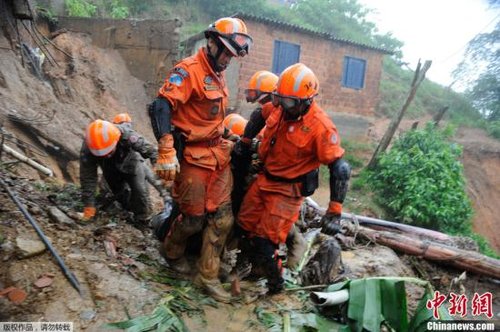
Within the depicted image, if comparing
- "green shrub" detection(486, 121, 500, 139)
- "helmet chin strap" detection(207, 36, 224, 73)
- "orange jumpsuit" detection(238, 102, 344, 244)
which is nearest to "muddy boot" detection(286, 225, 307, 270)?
Answer: "orange jumpsuit" detection(238, 102, 344, 244)

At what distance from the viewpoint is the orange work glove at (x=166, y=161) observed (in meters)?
3.03

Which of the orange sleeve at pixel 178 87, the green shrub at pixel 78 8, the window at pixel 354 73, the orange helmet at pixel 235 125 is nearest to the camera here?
the orange sleeve at pixel 178 87

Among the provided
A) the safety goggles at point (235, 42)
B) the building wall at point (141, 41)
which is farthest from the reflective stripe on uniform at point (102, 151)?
the building wall at point (141, 41)

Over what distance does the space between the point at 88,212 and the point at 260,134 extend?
198 cm

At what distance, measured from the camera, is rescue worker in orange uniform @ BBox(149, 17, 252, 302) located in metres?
3.31

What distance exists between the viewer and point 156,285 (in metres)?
3.38

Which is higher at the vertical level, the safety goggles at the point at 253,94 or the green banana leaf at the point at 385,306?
the safety goggles at the point at 253,94

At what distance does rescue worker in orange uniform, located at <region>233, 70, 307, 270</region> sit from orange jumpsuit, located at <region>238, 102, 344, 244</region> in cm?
24

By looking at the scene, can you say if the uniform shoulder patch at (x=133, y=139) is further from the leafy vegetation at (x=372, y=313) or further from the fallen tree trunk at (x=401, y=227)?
the fallen tree trunk at (x=401, y=227)

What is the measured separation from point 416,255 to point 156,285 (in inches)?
150

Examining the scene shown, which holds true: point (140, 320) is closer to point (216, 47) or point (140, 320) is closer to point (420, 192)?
point (216, 47)

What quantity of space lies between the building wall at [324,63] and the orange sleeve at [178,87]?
992cm

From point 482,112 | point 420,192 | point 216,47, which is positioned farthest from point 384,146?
point 482,112

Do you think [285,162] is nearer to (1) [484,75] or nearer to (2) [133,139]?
(2) [133,139]
